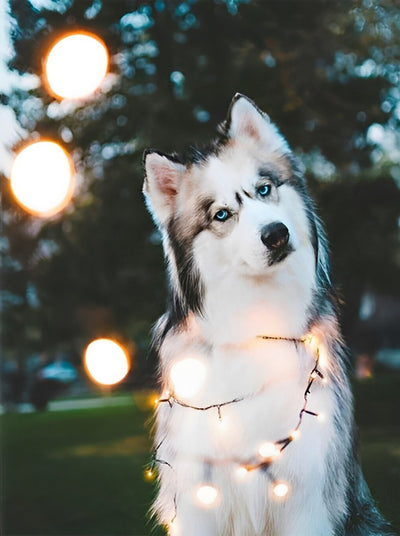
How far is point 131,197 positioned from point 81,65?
578 mm

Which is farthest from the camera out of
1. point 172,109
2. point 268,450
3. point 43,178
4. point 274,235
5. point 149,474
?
point 43,178

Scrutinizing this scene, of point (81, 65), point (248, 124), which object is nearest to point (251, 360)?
point (248, 124)

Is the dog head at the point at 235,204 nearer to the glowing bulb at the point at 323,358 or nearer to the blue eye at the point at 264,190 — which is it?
the blue eye at the point at 264,190

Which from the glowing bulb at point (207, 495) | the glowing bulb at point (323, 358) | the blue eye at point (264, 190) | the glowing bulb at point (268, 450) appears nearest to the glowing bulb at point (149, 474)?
the glowing bulb at point (207, 495)

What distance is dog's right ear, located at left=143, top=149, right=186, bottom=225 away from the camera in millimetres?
1711

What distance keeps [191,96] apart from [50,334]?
3.45 ft

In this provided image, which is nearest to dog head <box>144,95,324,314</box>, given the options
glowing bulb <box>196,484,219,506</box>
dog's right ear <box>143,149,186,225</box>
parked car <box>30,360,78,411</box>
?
dog's right ear <box>143,149,186,225</box>

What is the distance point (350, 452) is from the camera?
5.68 ft

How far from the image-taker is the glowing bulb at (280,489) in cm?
164

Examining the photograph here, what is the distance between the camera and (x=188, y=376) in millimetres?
1755

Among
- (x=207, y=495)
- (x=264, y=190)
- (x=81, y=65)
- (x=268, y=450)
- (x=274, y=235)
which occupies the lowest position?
(x=207, y=495)

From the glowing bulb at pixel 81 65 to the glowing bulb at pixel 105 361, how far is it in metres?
0.93

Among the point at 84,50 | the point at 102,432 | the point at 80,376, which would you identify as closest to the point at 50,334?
the point at 80,376

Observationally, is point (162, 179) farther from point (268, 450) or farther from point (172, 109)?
point (268, 450)
